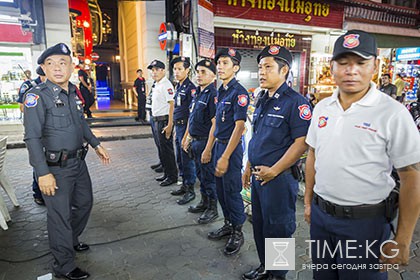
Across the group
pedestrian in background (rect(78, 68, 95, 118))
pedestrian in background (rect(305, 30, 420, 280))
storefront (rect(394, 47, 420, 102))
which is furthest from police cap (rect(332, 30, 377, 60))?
storefront (rect(394, 47, 420, 102))

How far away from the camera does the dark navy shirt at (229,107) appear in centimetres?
248

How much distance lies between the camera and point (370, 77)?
4.50ft

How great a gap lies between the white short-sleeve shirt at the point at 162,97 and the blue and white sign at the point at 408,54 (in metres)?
10.4

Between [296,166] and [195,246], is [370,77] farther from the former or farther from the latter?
[195,246]

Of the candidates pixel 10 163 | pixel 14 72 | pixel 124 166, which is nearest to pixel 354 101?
pixel 124 166

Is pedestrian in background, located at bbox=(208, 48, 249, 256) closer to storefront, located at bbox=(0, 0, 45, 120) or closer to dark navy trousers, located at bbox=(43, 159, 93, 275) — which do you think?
dark navy trousers, located at bbox=(43, 159, 93, 275)

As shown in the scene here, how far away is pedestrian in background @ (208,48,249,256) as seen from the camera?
2.54 m

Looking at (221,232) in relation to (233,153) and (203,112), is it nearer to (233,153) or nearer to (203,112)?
(233,153)

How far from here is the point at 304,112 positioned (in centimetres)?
188

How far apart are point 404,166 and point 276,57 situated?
1.09 meters

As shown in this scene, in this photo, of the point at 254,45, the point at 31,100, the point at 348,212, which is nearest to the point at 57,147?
the point at 31,100

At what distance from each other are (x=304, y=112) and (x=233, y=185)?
1060 mm

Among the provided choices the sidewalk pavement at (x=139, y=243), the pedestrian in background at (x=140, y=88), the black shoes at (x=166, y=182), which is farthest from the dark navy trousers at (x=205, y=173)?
the pedestrian in background at (x=140, y=88)

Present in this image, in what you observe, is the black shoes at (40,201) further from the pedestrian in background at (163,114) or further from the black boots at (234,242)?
the black boots at (234,242)
